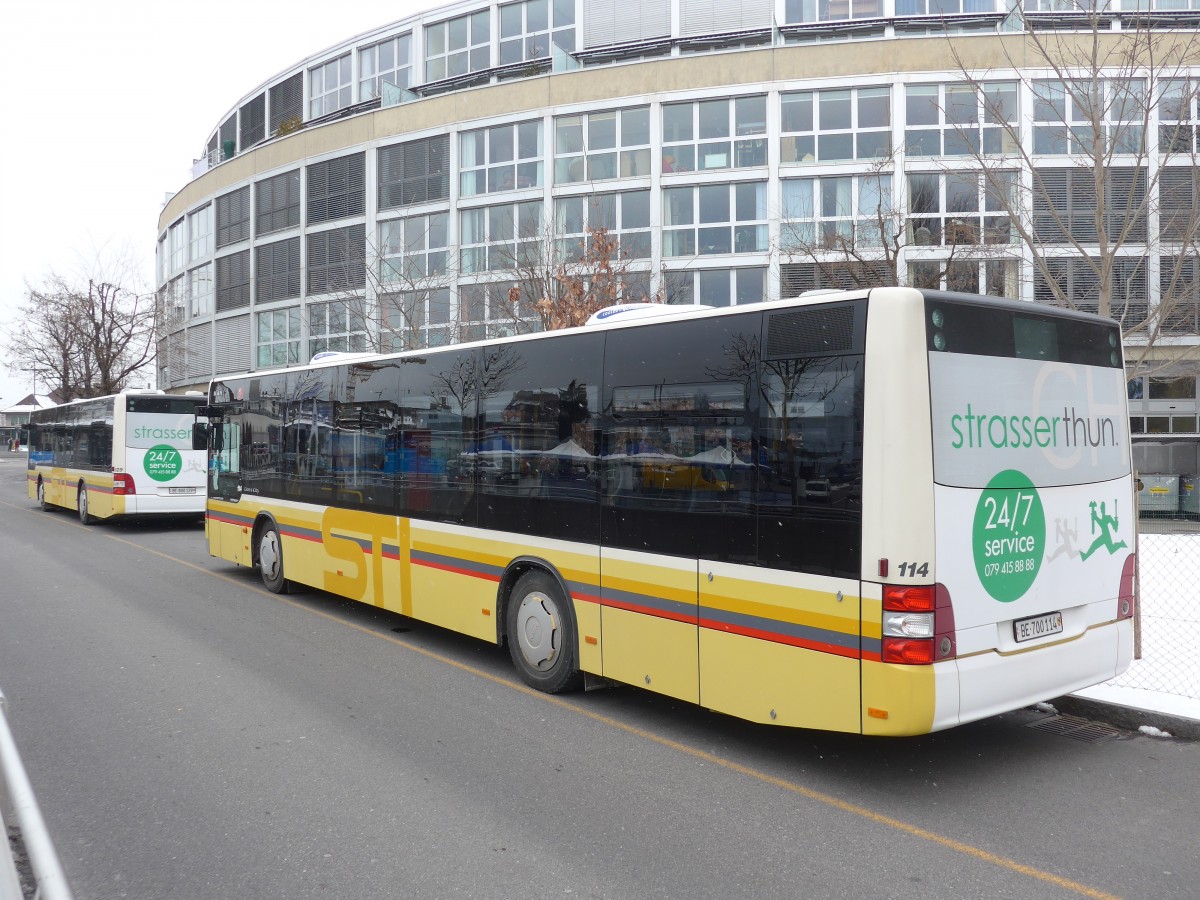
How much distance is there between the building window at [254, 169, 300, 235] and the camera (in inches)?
1555

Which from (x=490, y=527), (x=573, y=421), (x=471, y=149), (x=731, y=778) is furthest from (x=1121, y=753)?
(x=471, y=149)

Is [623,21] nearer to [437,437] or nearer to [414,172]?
[414,172]

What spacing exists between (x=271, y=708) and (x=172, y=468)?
15.1 metres

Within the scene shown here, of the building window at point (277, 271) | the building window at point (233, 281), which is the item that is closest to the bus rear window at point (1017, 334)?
the building window at point (277, 271)

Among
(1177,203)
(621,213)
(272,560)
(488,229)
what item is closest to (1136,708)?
(272,560)

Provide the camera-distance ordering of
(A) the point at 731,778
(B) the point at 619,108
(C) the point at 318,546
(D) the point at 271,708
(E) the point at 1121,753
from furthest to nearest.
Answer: (B) the point at 619,108
(C) the point at 318,546
(D) the point at 271,708
(E) the point at 1121,753
(A) the point at 731,778

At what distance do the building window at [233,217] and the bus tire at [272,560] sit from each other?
3382 centimetres

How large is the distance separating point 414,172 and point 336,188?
4.20 meters

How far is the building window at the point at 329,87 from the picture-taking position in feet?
131

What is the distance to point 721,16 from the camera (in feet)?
106

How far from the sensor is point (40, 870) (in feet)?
10.5

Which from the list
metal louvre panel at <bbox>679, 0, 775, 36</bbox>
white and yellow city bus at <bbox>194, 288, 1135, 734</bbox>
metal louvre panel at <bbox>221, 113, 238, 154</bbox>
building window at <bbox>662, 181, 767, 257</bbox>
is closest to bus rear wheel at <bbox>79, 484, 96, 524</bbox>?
building window at <bbox>662, 181, 767, 257</bbox>

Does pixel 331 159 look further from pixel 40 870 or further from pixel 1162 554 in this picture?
pixel 40 870

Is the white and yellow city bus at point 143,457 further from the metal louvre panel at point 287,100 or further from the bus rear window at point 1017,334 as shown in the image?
the metal louvre panel at point 287,100
